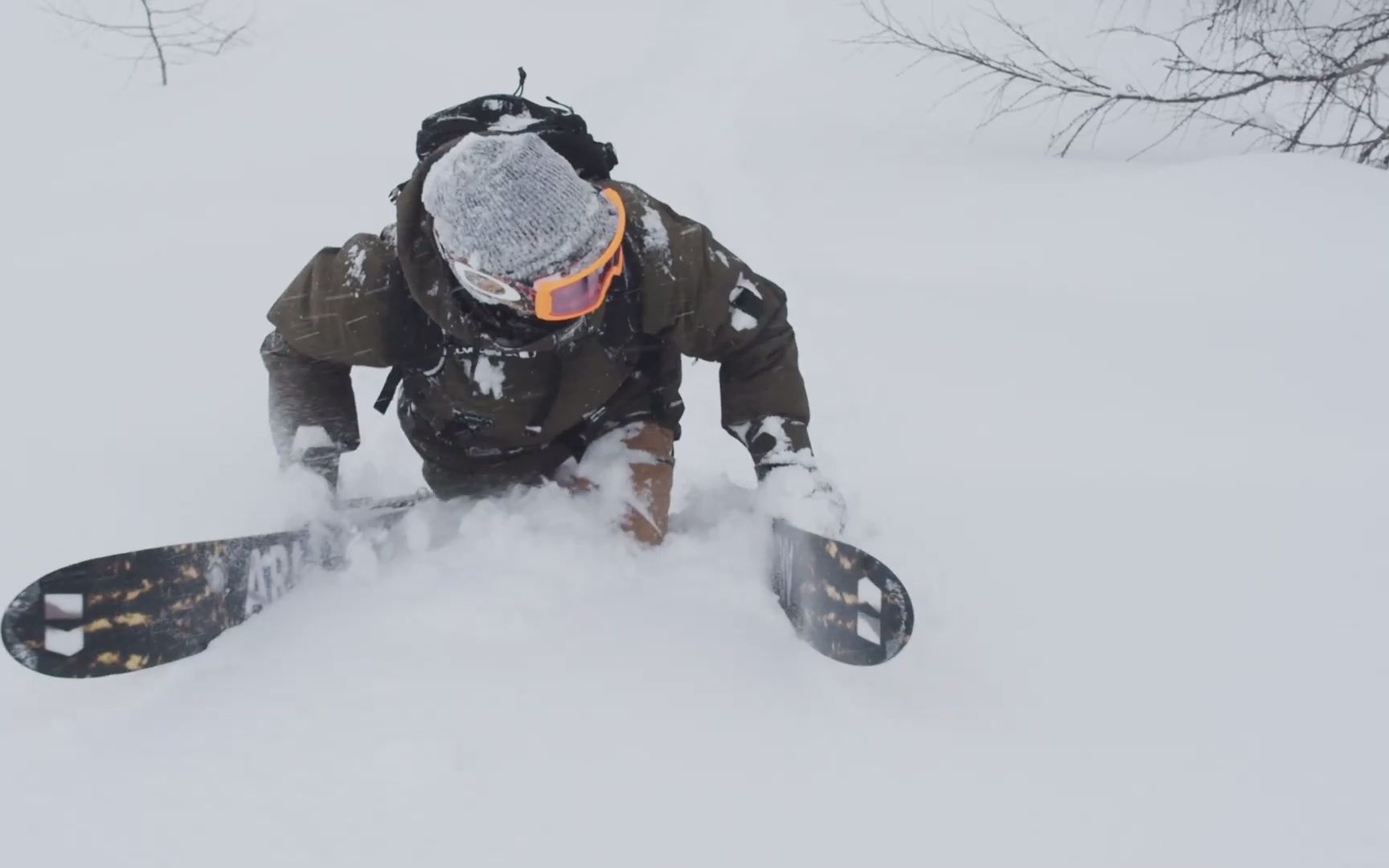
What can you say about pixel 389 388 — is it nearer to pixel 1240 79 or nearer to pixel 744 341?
pixel 744 341

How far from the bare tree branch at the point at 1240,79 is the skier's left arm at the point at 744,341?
2.92 metres

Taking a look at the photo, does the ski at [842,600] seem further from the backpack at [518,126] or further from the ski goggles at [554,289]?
the backpack at [518,126]

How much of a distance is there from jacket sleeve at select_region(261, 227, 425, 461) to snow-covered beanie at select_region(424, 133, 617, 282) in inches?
12.8

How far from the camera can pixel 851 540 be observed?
2291 mm

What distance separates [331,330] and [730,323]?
868 millimetres

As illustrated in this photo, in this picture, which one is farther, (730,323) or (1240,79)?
(1240,79)

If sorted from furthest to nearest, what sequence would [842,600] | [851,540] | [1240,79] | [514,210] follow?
[1240,79]
[851,540]
[842,600]
[514,210]

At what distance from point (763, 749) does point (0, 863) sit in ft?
3.69

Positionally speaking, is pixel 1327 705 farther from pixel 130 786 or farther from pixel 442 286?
pixel 130 786

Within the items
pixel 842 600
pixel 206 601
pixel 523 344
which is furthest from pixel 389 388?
pixel 842 600

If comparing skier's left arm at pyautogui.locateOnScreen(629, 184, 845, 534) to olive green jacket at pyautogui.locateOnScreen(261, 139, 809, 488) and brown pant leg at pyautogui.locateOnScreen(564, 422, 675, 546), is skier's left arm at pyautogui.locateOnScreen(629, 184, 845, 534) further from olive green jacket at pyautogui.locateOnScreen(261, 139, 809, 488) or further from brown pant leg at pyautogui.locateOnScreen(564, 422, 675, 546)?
brown pant leg at pyautogui.locateOnScreen(564, 422, 675, 546)

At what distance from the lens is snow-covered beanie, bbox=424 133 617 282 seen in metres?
1.68

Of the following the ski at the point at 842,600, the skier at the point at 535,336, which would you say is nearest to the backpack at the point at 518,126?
the skier at the point at 535,336

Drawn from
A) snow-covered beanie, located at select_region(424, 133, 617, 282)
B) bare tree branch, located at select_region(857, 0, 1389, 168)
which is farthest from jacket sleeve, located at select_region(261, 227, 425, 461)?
bare tree branch, located at select_region(857, 0, 1389, 168)
